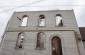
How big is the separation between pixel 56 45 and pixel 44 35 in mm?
1859

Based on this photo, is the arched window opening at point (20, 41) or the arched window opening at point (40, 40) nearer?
the arched window opening at point (40, 40)

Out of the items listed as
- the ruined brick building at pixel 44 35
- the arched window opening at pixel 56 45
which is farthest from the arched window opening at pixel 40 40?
the arched window opening at pixel 56 45

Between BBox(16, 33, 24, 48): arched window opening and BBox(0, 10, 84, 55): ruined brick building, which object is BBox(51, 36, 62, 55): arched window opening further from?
BBox(16, 33, 24, 48): arched window opening

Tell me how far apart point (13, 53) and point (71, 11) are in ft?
30.9

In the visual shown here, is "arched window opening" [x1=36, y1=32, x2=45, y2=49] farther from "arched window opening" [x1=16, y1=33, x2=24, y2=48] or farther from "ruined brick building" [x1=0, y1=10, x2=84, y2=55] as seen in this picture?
"arched window opening" [x1=16, y1=33, x2=24, y2=48]

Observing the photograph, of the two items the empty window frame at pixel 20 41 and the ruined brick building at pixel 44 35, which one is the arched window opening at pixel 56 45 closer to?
the ruined brick building at pixel 44 35

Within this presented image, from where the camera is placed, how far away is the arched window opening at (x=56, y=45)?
34.4 feet

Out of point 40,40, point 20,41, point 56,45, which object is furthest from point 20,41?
point 56,45

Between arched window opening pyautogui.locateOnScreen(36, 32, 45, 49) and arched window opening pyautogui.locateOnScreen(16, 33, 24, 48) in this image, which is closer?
arched window opening pyautogui.locateOnScreen(36, 32, 45, 49)

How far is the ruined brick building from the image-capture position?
412 inches

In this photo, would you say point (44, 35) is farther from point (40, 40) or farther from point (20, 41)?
point (20, 41)

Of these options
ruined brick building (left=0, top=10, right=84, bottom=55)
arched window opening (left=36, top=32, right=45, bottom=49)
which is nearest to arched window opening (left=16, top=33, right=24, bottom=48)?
ruined brick building (left=0, top=10, right=84, bottom=55)

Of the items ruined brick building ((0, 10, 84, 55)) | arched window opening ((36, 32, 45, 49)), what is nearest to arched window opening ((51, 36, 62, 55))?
ruined brick building ((0, 10, 84, 55))

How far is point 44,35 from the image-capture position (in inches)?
447
